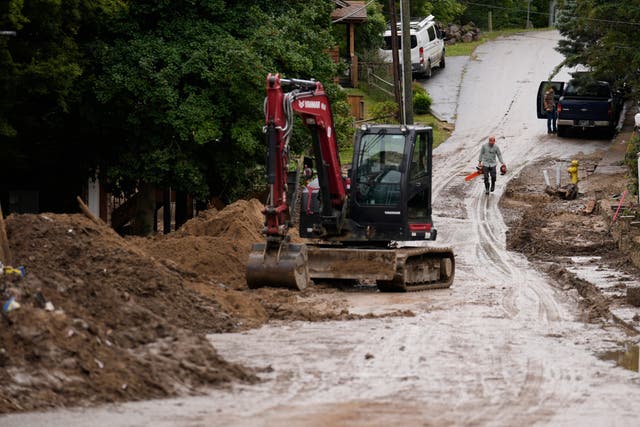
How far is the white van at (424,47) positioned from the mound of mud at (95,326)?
34.7 metres

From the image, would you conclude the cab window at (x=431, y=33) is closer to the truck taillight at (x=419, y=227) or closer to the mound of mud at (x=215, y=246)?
the mound of mud at (x=215, y=246)

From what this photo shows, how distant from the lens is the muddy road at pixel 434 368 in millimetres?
12977

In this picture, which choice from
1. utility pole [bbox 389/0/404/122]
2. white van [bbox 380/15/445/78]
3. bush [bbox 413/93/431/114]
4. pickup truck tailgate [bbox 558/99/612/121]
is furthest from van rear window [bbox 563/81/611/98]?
white van [bbox 380/15/445/78]

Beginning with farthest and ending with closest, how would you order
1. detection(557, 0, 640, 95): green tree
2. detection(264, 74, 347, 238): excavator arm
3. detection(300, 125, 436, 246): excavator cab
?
detection(557, 0, 640, 95): green tree, detection(300, 125, 436, 246): excavator cab, detection(264, 74, 347, 238): excavator arm

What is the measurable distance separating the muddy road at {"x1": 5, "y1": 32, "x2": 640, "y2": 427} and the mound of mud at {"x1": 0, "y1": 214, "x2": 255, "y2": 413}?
42 cm

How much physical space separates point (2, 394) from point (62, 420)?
90 centimetres

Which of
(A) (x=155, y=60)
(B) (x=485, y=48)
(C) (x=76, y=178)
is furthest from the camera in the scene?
(B) (x=485, y=48)

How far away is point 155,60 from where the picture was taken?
29000 millimetres

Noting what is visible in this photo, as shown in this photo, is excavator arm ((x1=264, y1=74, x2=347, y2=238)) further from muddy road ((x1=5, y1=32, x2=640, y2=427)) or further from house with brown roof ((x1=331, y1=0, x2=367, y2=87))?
house with brown roof ((x1=331, y1=0, x2=367, y2=87))

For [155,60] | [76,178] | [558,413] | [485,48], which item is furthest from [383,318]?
[485,48]

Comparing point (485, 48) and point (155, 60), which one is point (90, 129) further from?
point (485, 48)

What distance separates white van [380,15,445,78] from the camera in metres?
52.4

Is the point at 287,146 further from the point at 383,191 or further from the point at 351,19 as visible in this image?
the point at 351,19

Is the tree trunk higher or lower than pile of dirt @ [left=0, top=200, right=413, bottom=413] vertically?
lower
